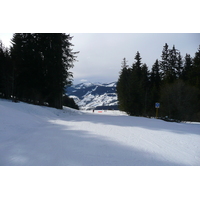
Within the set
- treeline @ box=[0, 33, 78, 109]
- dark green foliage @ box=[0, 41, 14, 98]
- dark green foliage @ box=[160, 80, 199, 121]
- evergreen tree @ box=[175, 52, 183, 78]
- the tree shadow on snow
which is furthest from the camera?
evergreen tree @ box=[175, 52, 183, 78]

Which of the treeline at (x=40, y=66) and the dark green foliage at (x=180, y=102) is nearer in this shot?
the treeline at (x=40, y=66)

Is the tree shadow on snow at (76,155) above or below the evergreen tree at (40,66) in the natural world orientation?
below

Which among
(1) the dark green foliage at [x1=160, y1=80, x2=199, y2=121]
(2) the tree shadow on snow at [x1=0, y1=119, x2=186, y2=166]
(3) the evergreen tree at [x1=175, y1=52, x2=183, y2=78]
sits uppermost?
(3) the evergreen tree at [x1=175, y1=52, x2=183, y2=78]

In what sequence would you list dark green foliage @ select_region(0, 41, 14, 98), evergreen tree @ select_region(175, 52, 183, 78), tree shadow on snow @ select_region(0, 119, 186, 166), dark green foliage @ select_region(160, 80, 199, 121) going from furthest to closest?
evergreen tree @ select_region(175, 52, 183, 78) < dark green foliage @ select_region(160, 80, 199, 121) < dark green foliage @ select_region(0, 41, 14, 98) < tree shadow on snow @ select_region(0, 119, 186, 166)

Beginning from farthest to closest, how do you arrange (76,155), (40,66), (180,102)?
(180,102) → (40,66) → (76,155)

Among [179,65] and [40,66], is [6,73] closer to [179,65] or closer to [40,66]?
[40,66]

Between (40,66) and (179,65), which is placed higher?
(179,65)

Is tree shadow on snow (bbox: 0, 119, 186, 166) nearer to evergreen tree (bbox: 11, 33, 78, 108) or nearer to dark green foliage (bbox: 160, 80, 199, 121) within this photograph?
evergreen tree (bbox: 11, 33, 78, 108)

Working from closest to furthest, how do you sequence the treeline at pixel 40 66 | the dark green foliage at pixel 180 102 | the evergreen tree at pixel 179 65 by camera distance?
1. the treeline at pixel 40 66
2. the dark green foliage at pixel 180 102
3. the evergreen tree at pixel 179 65

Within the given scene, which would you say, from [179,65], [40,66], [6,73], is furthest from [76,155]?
[179,65]

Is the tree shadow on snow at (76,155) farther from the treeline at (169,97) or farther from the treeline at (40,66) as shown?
the treeline at (169,97)

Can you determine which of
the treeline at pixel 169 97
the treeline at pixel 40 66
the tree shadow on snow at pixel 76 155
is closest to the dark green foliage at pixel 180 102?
the treeline at pixel 169 97

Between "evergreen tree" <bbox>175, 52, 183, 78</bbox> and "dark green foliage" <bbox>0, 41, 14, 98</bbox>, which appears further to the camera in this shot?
"evergreen tree" <bbox>175, 52, 183, 78</bbox>

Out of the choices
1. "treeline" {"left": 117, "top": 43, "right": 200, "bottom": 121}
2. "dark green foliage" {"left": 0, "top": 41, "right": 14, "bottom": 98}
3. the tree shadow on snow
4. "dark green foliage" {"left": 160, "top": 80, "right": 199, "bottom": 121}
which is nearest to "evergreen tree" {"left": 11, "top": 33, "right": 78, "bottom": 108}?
"dark green foliage" {"left": 0, "top": 41, "right": 14, "bottom": 98}
